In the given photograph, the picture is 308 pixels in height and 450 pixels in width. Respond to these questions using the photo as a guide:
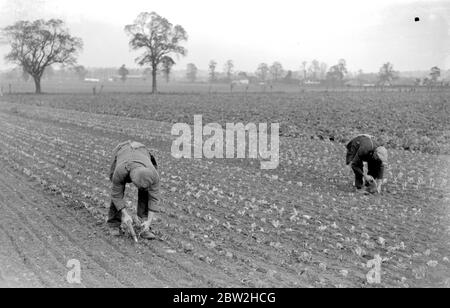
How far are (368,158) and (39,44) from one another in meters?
61.2

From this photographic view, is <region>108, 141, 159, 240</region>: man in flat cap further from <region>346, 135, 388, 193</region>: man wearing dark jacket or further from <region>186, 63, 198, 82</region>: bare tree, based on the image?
<region>186, 63, 198, 82</region>: bare tree

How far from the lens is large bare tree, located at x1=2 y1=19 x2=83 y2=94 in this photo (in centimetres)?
6312

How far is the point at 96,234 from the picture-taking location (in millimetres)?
7750

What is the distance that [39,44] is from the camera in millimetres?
63969

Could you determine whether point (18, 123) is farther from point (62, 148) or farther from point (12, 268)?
point (12, 268)

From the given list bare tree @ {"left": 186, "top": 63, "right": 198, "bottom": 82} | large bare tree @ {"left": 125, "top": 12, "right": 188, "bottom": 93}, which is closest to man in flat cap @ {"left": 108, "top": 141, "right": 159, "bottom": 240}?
large bare tree @ {"left": 125, "top": 12, "right": 188, "bottom": 93}

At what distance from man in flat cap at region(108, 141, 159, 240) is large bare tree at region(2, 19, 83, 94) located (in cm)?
5967

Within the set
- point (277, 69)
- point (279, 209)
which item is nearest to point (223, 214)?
point (279, 209)

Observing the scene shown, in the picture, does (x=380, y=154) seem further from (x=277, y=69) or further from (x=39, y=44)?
(x=277, y=69)

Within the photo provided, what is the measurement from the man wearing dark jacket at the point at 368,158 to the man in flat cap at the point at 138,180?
5.11m

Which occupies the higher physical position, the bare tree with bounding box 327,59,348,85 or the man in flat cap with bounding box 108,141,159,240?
the bare tree with bounding box 327,59,348,85
